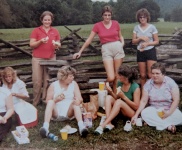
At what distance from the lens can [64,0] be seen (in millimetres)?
7777

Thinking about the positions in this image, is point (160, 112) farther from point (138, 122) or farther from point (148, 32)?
point (148, 32)

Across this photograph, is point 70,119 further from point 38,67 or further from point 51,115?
point 38,67

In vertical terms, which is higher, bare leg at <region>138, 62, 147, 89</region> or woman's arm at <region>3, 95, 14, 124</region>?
bare leg at <region>138, 62, 147, 89</region>

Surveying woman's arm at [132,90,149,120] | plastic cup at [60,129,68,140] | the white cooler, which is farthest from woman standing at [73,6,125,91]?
plastic cup at [60,129,68,140]

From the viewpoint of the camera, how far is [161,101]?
4348 mm

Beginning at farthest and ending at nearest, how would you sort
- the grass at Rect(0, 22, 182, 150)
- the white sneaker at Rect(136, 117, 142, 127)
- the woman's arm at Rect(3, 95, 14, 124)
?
the white sneaker at Rect(136, 117, 142, 127) → the woman's arm at Rect(3, 95, 14, 124) → the grass at Rect(0, 22, 182, 150)

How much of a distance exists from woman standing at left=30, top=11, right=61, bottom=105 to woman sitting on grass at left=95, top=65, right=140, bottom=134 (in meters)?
1.07

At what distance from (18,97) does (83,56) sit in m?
6.25

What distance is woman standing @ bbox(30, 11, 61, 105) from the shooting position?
4.87 meters

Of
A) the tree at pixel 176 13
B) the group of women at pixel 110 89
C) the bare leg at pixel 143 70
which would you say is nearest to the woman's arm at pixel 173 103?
the group of women at pixel 110 89

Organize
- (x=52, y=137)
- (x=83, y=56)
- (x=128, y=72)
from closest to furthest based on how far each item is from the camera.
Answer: (x=52, y=137), (x=128, y=72), (x=83, y=56)

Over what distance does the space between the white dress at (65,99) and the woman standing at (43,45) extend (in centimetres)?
71

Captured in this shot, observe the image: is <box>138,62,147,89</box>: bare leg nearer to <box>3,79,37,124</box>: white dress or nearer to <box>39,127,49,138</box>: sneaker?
<box>3,79,37,124</box>: white dress

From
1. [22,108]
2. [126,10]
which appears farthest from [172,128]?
[126,10]
